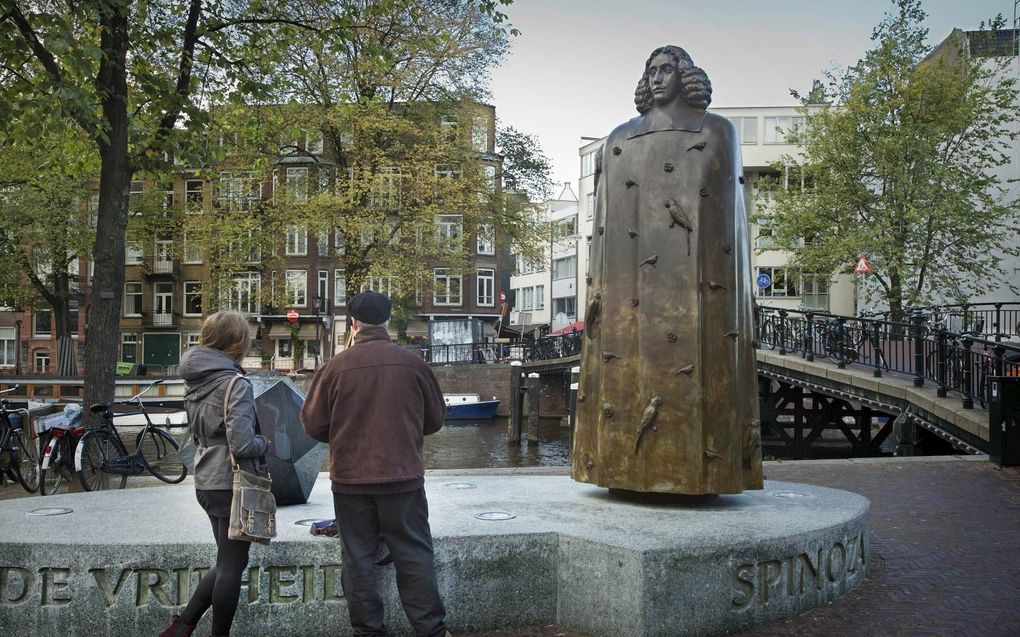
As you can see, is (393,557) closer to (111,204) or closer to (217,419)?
(217,419)

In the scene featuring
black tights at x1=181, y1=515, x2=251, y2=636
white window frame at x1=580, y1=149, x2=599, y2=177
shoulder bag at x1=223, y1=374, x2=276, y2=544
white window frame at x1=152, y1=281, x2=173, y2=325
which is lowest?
black tights at x1=181, y1=515, x2=251, y2=636

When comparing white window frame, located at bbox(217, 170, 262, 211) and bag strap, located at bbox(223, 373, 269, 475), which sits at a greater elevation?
white window frame, located at bbox(217, 170, 262, 211)

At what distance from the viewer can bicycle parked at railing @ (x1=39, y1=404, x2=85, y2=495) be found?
1148 cm

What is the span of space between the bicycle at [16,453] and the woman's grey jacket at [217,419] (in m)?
8.47

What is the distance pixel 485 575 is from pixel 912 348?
51.8 feet

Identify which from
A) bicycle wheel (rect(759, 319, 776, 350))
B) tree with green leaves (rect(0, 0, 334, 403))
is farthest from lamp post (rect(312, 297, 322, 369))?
tree with green leaves (rect(0, 0, 334, 403))

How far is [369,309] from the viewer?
4746 mm

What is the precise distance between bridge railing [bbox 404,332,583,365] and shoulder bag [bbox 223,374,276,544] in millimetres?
34291

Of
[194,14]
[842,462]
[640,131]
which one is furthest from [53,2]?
[842,462]

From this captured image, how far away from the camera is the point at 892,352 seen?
66.0ft

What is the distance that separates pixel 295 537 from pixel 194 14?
25.7ft

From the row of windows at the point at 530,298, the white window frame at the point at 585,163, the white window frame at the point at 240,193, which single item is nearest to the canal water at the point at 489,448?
the white window frame at the point at 240,193

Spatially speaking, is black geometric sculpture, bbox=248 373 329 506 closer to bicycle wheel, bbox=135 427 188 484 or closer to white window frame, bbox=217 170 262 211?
bicycle wheel, bbox=135 427 188 484

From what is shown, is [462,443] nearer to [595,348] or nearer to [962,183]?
[962,183]
